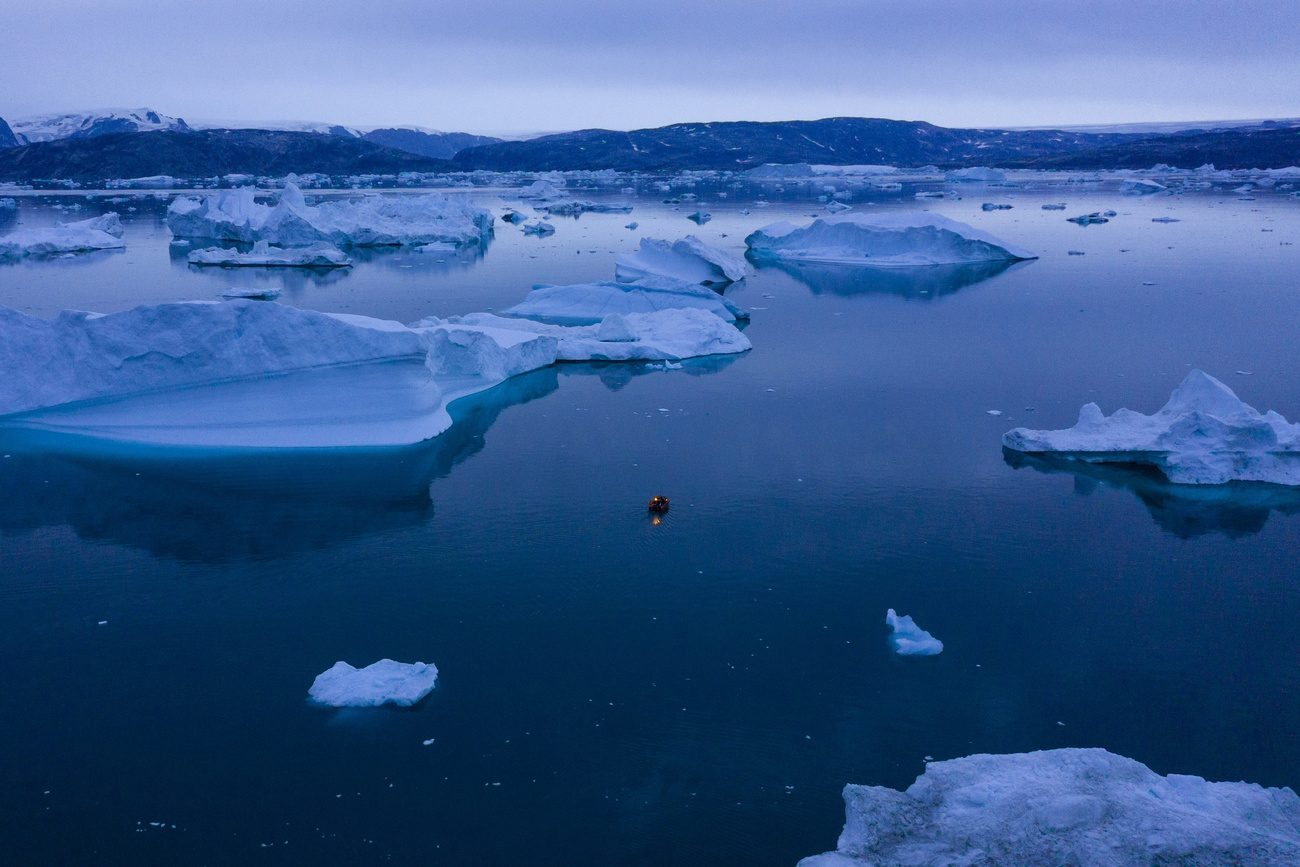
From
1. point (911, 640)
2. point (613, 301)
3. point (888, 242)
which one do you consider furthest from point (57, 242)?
point (911, 640)

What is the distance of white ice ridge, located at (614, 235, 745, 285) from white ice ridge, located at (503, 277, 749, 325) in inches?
77.6

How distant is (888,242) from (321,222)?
14.2m

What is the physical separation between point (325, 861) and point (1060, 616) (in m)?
4.11

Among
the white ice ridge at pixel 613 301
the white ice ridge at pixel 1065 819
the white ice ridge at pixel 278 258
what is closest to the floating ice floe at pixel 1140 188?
the white ice ridge at pixel 613 301

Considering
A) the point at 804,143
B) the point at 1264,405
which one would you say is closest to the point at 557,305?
the point at 1264,405

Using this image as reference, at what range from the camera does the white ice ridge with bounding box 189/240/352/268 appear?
19969 millimetres

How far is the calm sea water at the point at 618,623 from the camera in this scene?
12.3 feet

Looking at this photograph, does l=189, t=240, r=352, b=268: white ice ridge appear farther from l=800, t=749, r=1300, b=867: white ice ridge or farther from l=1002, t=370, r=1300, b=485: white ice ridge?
l=800, t=749, r=1300, b=867: white ice ridge

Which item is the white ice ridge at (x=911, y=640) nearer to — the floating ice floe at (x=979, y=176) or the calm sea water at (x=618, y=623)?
the calm sea water at (x=618, y=623)

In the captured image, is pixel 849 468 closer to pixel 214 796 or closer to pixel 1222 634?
pixel 1222 634

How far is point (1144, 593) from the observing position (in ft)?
18.4

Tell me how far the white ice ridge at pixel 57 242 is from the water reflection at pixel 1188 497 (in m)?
22.1

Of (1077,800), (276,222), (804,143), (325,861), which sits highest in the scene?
(804,143)

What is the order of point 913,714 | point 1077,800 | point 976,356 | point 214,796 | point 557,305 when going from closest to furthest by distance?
point 1077,800, point 214,796, point 913,714, point 976,356, point 557,305
